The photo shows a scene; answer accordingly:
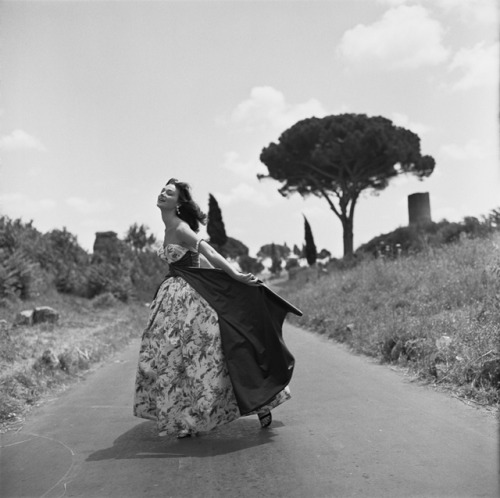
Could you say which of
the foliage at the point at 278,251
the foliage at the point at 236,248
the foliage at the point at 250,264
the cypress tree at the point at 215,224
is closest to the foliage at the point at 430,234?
the cypress tree at the point at 215,224

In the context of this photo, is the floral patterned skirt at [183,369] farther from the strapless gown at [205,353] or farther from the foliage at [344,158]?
the foliage at [344,158]

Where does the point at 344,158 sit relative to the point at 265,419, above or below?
above

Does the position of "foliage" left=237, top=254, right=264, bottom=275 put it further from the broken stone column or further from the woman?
the woman

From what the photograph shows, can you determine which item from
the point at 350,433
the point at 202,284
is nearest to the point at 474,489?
the point at 350,433

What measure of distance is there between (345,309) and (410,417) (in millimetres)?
8053

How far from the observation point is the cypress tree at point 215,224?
4872 cm

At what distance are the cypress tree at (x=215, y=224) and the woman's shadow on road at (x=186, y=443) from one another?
143ft

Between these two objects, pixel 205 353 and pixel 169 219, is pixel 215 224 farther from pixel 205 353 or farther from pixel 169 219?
pixel 205 353

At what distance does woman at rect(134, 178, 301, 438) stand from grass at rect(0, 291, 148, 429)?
5.55 ft

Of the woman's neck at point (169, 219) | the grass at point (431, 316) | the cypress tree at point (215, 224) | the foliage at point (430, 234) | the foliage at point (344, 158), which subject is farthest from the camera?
the cypress tree at point (215, 224)

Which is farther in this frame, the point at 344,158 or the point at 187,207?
the point at 344,158

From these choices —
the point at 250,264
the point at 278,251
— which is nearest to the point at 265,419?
the point at 250,264

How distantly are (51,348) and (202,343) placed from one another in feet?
18.6

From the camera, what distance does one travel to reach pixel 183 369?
488 centimetres
